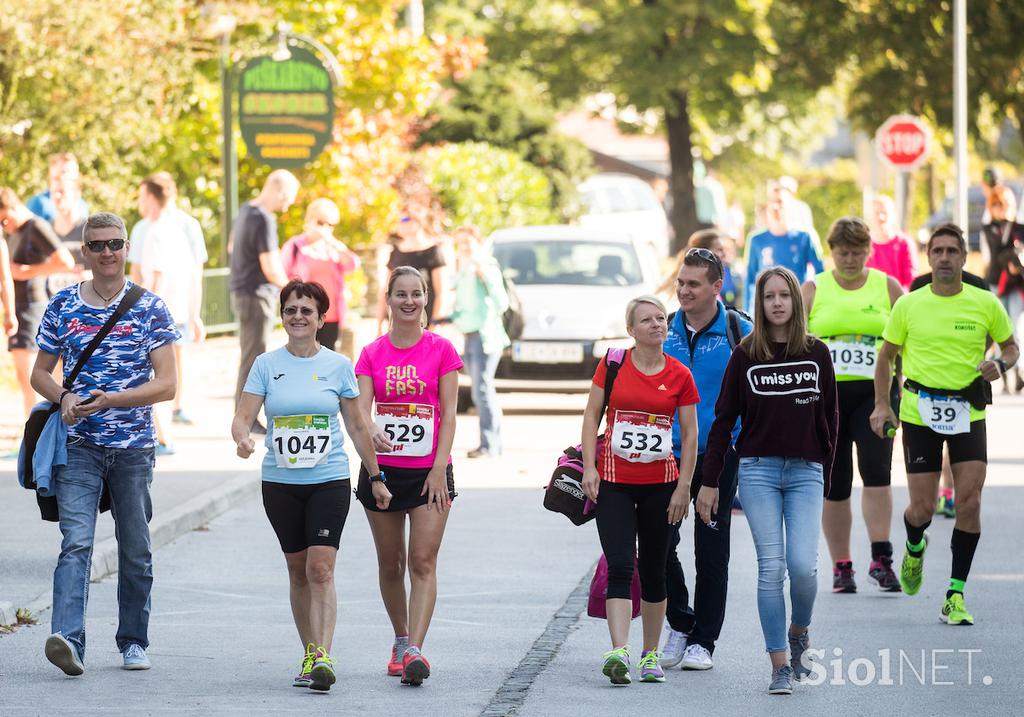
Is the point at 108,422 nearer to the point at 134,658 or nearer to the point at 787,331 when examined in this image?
the point at 134,658

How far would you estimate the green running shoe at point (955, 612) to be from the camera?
28.7 feet

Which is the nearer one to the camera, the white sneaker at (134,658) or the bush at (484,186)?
the white sneaker at (134,658)

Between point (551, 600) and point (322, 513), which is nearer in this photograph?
point (322, 513)

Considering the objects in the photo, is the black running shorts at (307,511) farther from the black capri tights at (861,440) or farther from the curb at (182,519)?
the black capri tights at (861,440)

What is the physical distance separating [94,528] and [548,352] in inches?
408

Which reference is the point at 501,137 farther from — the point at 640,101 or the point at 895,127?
the point at 895,127

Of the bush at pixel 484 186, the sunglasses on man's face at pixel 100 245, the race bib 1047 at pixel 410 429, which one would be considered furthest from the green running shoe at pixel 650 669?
the bush at pixel 484 186

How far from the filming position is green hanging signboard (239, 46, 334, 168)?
20.1 meters

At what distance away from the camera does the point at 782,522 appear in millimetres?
7648

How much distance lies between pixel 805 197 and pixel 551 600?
4843 cm

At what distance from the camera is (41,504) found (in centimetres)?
779

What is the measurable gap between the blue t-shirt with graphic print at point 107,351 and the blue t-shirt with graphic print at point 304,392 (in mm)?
488

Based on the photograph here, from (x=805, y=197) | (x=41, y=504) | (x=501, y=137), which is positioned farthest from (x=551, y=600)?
(x=805, y=197)

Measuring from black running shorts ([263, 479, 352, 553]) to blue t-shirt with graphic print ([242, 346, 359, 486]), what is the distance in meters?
0.03
